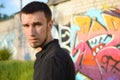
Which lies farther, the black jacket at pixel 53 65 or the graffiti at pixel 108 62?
the graffiti at pixel 108 62

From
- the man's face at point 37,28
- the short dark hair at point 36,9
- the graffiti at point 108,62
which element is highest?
the short dark hair at point 36,9

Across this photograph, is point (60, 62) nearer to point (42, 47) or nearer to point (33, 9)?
point (42, 47)

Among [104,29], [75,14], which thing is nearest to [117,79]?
[104,29]

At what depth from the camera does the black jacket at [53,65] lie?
7.84 feet

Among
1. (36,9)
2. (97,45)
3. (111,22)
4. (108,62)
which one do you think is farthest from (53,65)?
(97,45)

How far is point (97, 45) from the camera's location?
10609 mm

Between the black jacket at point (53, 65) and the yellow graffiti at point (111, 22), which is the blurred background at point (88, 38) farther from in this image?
the black jacket at point (53, 65)

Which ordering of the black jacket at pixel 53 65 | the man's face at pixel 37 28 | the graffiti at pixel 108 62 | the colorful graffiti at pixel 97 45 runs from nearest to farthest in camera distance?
1. the black jacket at pixel 53 65
2. the man's face at pixel 37 28
3. the graffiti at pixel 108 62
4. the colorful graffiti at pixel 97 45

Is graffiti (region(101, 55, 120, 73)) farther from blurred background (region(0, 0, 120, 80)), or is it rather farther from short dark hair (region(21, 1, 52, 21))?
short dark hair (region(21, 1, 52, 21))

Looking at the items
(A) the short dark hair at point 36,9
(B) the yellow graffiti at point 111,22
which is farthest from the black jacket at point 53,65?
(B) the yellow graffiti at point 111,22

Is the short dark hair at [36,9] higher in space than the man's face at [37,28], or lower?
higher

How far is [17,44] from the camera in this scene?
15727 millimetres

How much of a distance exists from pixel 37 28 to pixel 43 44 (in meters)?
0.11

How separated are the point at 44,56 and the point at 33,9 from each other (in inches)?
→ 11.5
